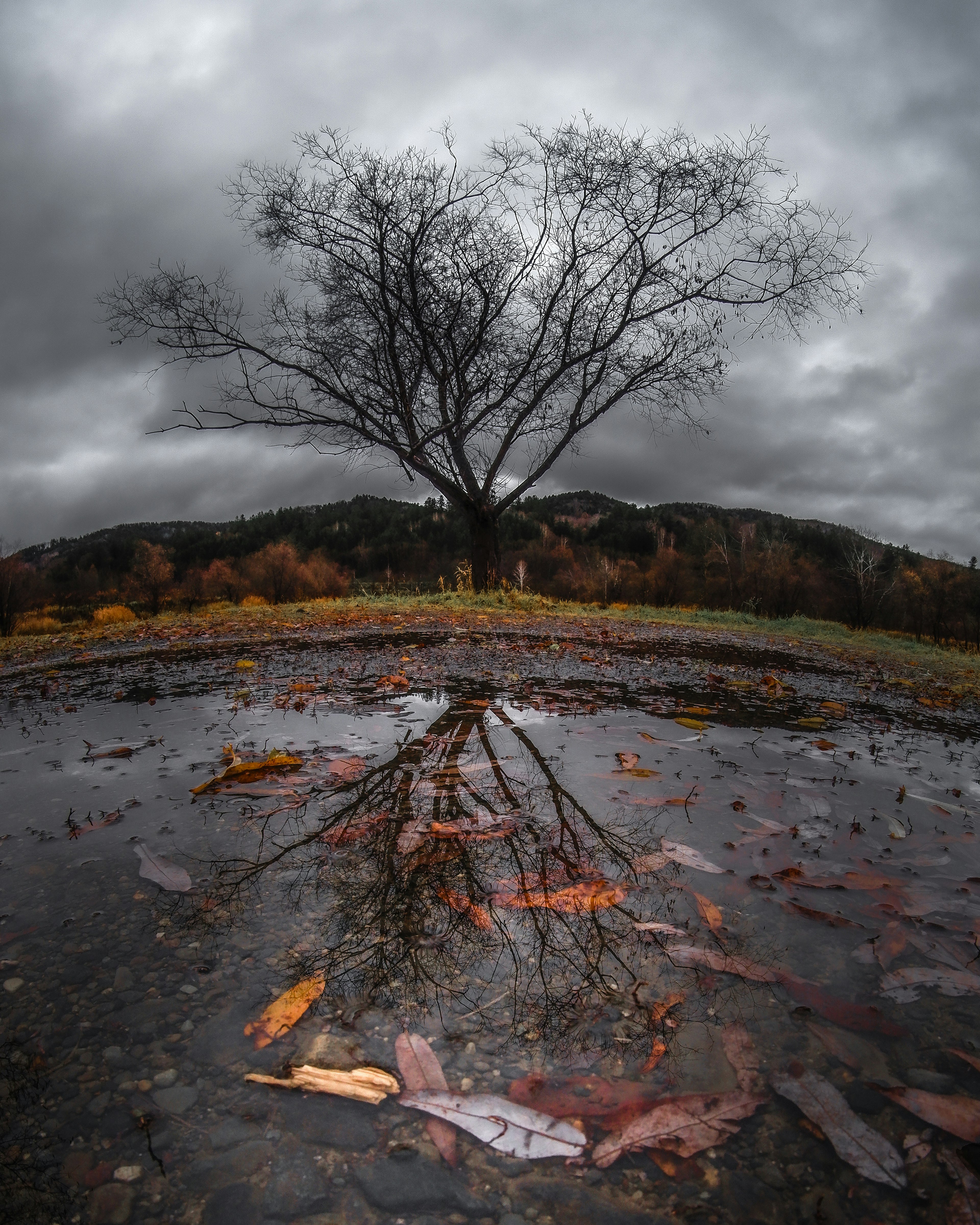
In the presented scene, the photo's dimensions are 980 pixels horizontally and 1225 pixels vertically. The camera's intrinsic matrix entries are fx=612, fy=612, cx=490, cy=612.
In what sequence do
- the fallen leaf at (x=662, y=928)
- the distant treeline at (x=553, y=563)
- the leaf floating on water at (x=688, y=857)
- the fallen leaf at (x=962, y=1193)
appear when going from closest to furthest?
the fallen leaf at (x=962, y=1193), the fallen leaf at (x=662, y=928), the leaf floating on water at (x=688, y=857), the distant treeline at (x=553, y=563)

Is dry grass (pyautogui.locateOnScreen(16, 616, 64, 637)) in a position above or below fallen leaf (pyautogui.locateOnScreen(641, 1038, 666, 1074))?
below

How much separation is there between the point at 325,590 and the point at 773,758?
1538 inches

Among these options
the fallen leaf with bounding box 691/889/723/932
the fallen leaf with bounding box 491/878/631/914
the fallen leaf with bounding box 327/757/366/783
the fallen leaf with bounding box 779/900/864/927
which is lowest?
the fallen leaf with bounding box 779/900/864/927

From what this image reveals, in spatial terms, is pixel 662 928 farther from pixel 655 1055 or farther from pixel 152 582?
pixel 152 582

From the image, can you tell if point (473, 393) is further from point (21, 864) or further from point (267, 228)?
point (21, 864)

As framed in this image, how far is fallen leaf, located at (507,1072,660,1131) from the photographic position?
87 centimetres

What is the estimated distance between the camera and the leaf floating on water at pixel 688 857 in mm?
1590

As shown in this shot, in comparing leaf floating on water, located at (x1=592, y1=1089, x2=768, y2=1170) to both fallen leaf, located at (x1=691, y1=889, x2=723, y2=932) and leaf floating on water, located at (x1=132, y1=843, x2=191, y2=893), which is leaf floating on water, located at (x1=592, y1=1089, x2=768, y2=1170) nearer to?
fallen leaf, located at (x1=691, y1=889, x2=723, y2=932)

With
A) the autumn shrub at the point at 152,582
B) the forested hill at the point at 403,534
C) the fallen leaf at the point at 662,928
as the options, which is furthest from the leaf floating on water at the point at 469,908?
the forested hill at the point at 403,534

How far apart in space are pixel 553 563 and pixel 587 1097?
66.7 m

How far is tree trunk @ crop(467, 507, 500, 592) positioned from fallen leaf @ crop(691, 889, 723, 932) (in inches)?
469

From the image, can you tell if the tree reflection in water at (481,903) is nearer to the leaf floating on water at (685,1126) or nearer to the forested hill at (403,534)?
the leaf floating on water at (685,1126)

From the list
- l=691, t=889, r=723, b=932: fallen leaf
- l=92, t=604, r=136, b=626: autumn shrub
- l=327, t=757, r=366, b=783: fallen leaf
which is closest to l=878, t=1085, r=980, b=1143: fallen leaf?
l=691, t=889, r=723, b=932: fallen leaf

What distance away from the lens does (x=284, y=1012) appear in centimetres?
105
